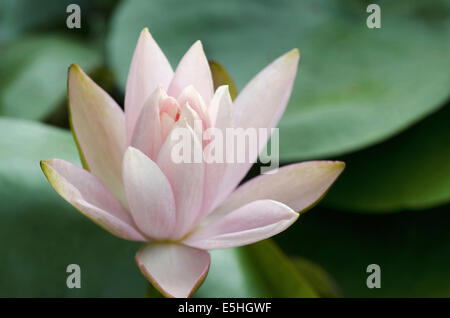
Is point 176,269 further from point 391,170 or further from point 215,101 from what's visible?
point 391,170

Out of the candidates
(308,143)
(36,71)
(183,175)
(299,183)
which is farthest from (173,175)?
(36,71)

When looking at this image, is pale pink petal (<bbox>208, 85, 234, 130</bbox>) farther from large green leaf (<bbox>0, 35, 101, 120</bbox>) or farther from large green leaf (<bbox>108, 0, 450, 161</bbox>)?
large green leaf (<bbox>0, 35, 101, 120</bbox>)

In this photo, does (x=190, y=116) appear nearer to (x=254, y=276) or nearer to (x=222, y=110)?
(x=222, y=110)

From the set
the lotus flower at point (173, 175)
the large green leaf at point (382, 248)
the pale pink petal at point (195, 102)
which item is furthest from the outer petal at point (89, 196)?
the large green leaf at point (382, 248)

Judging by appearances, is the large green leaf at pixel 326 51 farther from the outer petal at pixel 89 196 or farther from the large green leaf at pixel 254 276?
the outer petal at pixel 89 196

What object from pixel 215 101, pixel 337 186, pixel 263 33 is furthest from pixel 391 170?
pixel 215 101

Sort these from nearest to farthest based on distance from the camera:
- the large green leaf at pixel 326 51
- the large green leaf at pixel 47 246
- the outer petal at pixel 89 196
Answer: the outer petal at pixel 89 196 < the large green leaf at pixel 47 246 < the large green leaf at pixel 326 51
